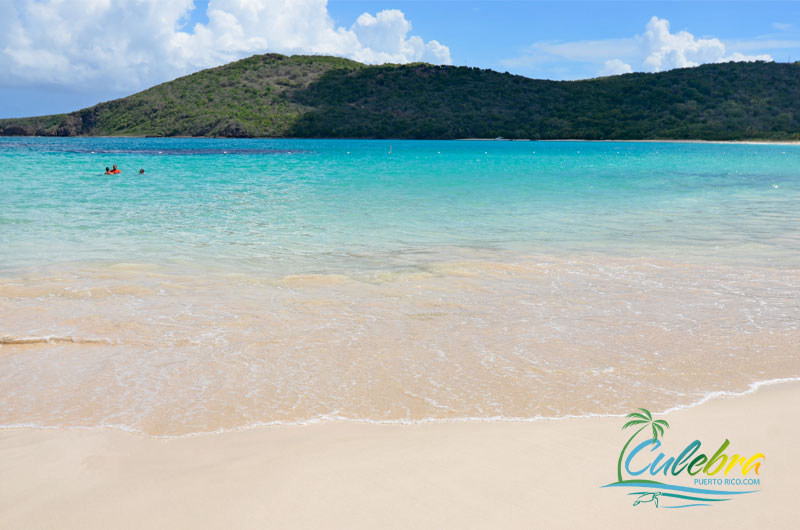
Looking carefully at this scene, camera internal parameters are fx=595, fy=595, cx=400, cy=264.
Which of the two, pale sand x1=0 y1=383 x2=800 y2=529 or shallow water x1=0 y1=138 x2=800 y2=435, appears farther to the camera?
shallow water x1=0 y1=138 x2=800 y2=435

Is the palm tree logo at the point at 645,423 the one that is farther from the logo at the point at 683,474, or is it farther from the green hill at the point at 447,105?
the green hill at the point at 447,105

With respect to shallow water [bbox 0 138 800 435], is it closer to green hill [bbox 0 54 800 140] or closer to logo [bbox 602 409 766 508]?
logo [bbox 602 409 766 508]

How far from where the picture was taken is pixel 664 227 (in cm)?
1427

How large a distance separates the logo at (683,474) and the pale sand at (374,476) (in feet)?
0.22

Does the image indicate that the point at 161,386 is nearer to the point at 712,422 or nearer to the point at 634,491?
the point at 634,491

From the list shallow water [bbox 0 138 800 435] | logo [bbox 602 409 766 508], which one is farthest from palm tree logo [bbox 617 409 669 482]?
shallow water [bbox 0 138 800 435]

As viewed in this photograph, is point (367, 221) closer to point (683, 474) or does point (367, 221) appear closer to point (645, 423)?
point (645, 423)

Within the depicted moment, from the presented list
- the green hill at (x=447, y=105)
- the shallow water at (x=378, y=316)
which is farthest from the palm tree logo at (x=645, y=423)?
the green hill at (x=447, y=105)

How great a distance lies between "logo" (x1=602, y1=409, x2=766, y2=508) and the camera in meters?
3.15

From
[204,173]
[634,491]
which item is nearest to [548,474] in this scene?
[634,491]

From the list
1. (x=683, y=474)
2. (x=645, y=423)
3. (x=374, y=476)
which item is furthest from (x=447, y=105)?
(x=374, y=476)

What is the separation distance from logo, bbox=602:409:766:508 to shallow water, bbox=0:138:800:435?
677mm

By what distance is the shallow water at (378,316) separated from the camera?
4.44 metres

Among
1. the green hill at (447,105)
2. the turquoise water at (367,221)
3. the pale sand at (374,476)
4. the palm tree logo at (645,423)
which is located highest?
the green hill at (447,105)
